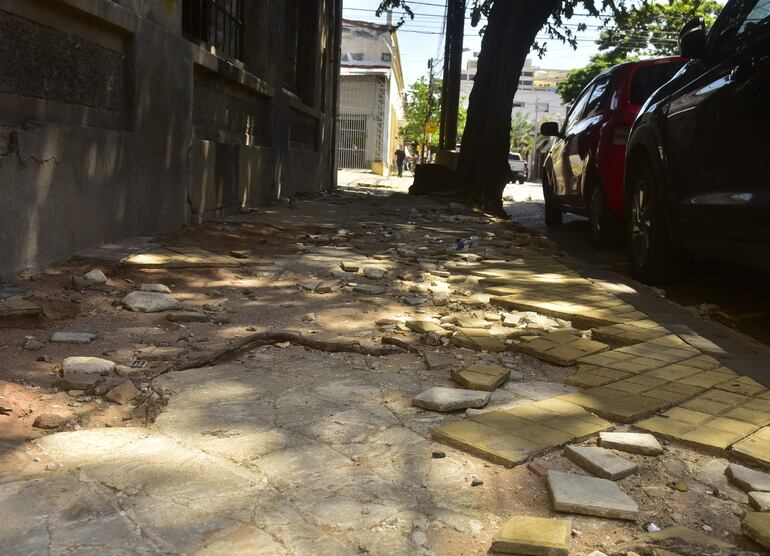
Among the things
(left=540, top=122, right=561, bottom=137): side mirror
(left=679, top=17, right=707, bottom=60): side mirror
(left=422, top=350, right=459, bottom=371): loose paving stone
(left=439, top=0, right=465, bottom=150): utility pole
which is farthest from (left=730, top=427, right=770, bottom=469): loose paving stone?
(left=439, top=0, right=465, bottom=150): utility pole

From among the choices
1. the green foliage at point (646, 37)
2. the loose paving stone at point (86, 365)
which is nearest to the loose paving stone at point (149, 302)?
the loose paving stone at point (86, 365)

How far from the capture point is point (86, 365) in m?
2.58

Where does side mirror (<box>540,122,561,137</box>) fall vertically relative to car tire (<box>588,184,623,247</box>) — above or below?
above

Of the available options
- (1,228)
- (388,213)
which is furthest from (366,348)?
(388,213)

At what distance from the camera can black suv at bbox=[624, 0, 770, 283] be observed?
11.1 feet

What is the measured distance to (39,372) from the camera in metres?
2.54

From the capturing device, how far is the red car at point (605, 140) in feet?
20.6

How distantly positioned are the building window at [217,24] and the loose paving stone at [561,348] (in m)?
4.93

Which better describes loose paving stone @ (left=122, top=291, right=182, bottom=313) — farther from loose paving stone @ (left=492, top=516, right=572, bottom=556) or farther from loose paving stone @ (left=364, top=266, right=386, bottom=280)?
loose paving stone @ (left=492, top=516, right=572, bottom=556)

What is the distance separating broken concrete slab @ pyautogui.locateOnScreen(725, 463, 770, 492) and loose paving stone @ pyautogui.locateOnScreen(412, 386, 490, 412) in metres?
0.79

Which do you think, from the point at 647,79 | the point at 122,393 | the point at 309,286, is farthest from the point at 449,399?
the point at 647,79

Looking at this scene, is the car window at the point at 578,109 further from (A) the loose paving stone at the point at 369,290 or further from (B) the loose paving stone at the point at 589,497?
(B) the loose paving stone at the point at 589,497

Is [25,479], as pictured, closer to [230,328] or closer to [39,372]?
[39,372]

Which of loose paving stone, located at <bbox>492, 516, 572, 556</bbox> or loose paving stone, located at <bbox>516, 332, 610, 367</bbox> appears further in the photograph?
loose paving stone, located at <bbox>516, 332, 610, 367</bbox>
